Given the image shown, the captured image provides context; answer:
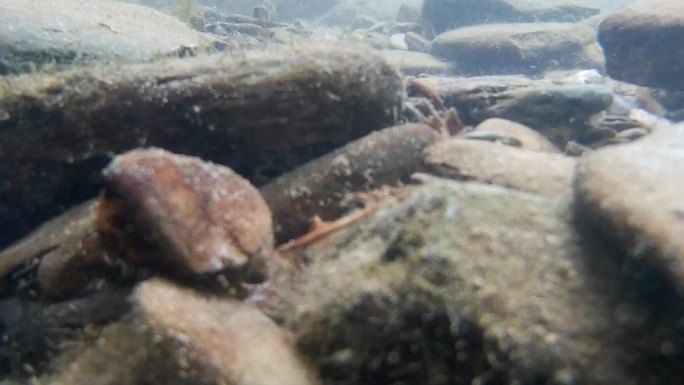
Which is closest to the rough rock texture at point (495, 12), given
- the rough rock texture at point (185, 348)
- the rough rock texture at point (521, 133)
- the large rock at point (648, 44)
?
the large rock at point (648, 44)

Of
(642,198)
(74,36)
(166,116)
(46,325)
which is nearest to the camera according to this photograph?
(642,198)

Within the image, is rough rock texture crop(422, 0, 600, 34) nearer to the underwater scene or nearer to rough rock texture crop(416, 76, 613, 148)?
rough rock texture crop(416, 76, 613, 148)

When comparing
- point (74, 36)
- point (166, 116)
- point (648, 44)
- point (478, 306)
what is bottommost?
point (648, 44)

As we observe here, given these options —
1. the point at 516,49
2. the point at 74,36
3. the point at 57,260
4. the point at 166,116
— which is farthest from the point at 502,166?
the point at 516,49

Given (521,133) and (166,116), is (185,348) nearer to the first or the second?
(166,116)

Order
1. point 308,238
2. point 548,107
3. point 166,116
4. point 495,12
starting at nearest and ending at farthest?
point 308,238 → point 166,116 → point 548,107 → point 495,12

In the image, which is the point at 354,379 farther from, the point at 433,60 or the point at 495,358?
the point at 433,60

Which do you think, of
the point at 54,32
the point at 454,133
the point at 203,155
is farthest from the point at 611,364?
the point at 54,32

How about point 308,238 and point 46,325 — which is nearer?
point 46,325

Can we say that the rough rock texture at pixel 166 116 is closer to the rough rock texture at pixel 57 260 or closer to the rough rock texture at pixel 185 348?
the rough rock texture at pixel 57 260
